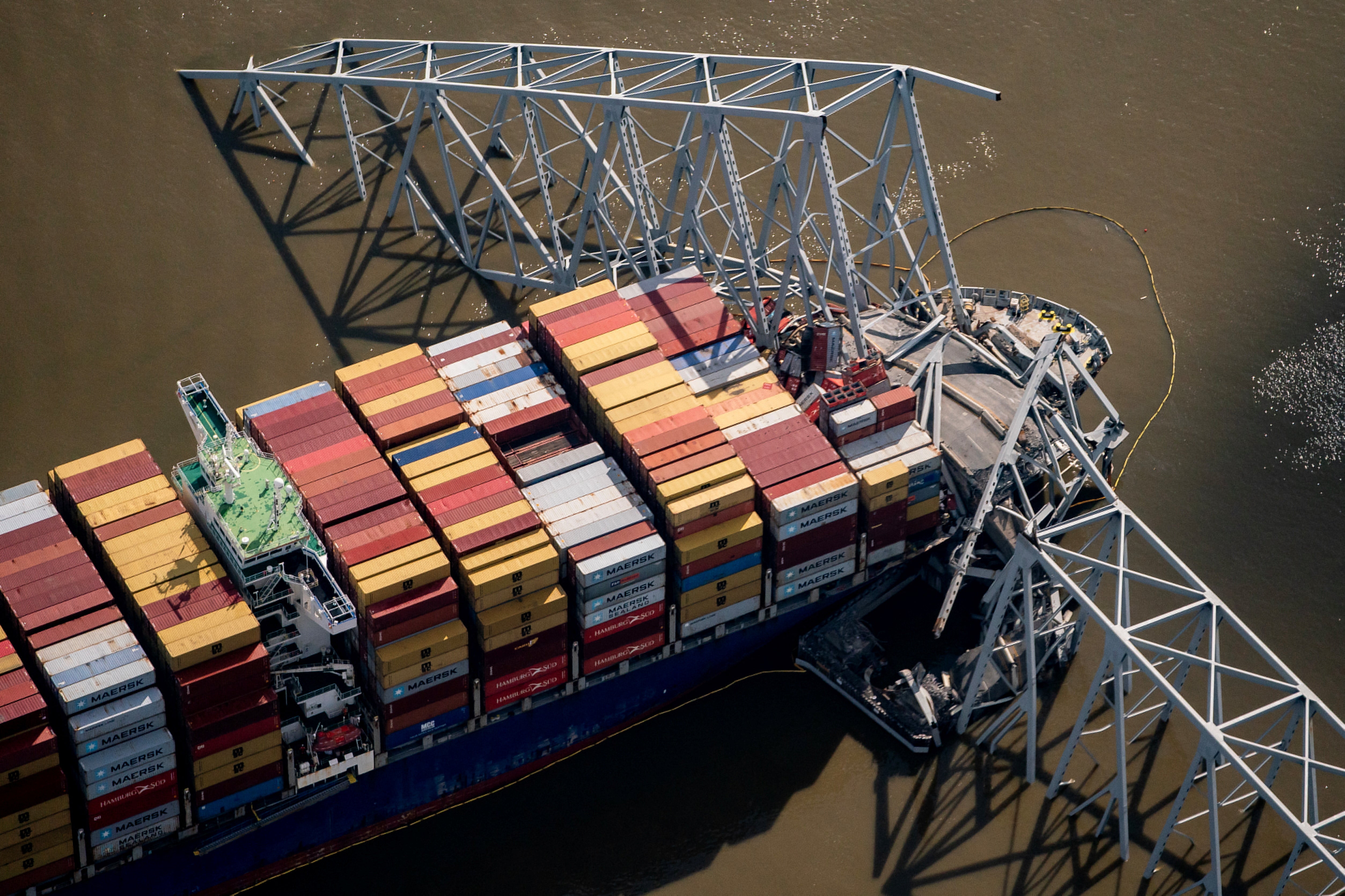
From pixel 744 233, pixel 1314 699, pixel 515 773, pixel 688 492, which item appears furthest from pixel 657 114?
pixel 1314 699

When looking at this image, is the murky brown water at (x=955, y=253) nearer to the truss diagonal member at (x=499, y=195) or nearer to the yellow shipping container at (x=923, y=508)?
the truss diagonal member at (x=499, y=195)

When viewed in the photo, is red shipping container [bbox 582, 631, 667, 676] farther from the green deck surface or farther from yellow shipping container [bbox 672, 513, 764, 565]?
the green deck surface

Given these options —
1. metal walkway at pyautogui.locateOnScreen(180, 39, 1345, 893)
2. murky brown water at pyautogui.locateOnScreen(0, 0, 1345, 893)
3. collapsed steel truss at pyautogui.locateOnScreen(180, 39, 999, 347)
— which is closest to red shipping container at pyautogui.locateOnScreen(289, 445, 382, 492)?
murky brown water at pyautogui.locateOnScreen(0, 0, 1345, 893)

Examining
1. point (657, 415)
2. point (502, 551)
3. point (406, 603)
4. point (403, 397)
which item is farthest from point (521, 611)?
point (403, 397)

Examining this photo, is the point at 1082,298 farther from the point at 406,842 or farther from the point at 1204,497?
the point at 406,842

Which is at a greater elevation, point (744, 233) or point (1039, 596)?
point (744, 233)

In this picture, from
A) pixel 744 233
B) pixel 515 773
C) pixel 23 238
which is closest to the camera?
pixel 515 773
